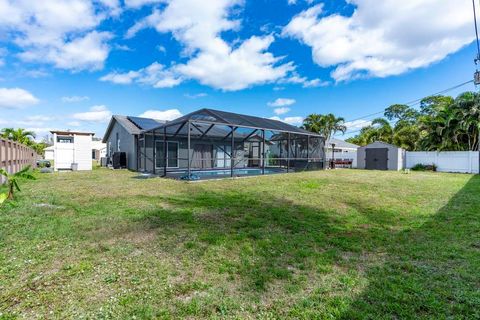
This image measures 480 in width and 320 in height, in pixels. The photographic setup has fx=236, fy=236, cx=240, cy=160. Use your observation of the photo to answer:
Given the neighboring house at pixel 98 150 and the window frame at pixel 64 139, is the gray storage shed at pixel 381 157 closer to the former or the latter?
the window frame at pixel 64 139

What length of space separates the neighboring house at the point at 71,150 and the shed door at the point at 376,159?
21462 millimetres

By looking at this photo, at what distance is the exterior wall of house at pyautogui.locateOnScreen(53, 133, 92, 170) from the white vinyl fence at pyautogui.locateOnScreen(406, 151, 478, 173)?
23.8 meters

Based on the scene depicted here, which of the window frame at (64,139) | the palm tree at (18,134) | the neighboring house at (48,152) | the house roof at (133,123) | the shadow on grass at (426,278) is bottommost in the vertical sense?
the shadow on grass at (426,278)

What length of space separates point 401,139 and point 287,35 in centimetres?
1605

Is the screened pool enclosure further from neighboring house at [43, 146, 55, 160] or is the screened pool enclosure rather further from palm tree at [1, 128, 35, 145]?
neighboring house at [43, 146, 55, 160]

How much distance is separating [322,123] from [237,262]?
28.1 metres

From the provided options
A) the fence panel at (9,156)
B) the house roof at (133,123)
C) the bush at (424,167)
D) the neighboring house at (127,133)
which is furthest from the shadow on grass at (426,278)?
the bush at (424,167)

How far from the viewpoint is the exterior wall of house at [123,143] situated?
15.4 m

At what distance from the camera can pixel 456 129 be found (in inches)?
650

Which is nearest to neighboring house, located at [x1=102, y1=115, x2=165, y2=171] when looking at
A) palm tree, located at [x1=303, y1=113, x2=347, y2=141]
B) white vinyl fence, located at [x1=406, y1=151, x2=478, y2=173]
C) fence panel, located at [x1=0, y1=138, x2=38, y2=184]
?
fence panel, located at [x1=0, y1=138, x2=38, y2=184]

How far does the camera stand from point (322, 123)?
28469 mm

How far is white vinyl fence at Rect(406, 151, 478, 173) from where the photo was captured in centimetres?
1534

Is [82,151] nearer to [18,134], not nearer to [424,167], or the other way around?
[18,134]

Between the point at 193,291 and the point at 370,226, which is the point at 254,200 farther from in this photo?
the point at 193,291
